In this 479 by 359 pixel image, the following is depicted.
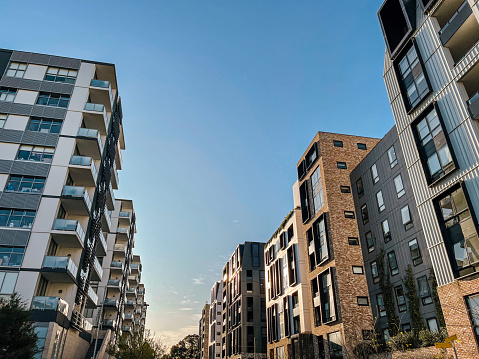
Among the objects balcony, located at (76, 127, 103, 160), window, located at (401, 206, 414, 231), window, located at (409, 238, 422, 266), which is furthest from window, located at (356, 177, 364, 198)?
balcony, located at (76, 127, 103, 160)

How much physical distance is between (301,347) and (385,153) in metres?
21.4

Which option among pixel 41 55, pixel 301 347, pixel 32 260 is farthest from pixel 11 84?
pixel 301 347

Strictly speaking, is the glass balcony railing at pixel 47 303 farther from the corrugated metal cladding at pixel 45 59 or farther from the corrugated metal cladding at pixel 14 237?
the corrugated metal cladding at pixel 45 59

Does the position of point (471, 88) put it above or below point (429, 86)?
below

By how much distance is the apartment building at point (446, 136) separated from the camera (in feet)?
59.6

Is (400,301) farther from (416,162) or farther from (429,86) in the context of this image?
(429,86)

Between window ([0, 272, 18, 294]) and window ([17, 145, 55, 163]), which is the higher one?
window ([17, 145, 55, 163])

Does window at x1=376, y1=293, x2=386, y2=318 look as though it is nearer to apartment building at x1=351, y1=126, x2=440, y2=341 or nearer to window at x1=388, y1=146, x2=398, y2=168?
apartment building at x1=351, y1=126, x2=440, y2=341

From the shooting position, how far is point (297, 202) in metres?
47.7

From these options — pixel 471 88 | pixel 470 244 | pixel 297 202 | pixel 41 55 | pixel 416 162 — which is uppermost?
pixel 41 55

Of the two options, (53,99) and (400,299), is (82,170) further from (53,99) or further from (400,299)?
(400,299)

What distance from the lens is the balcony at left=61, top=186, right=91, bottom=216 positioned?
33125mm

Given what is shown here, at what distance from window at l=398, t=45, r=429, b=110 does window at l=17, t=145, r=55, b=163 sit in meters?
31.0

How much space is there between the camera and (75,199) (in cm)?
3312
